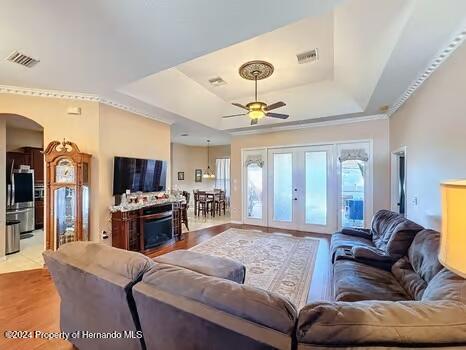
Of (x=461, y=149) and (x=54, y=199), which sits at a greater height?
(x=461, y=149)

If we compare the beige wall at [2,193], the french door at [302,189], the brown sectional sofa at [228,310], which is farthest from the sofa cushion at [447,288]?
the beige wall at [2,193]

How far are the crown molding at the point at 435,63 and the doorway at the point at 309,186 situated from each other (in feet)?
5.90

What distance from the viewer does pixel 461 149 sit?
2357 mm

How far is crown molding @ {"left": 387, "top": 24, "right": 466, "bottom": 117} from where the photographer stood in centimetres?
228

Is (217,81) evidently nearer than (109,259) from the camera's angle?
No

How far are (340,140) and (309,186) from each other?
4.51 feet

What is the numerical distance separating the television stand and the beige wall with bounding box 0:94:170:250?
31 centimetres

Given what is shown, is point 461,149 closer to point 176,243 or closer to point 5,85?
point 176,243

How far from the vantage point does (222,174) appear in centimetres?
1085

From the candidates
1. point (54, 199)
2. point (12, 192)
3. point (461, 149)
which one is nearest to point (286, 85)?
point (461, 149)

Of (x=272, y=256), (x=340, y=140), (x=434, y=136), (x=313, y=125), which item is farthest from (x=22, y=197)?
(x=434, y=136)

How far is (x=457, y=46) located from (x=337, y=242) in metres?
2.59

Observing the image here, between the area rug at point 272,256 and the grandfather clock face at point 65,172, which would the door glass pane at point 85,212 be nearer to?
the grandfather clock face at point 65,172

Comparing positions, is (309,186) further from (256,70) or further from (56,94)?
(56,94)
